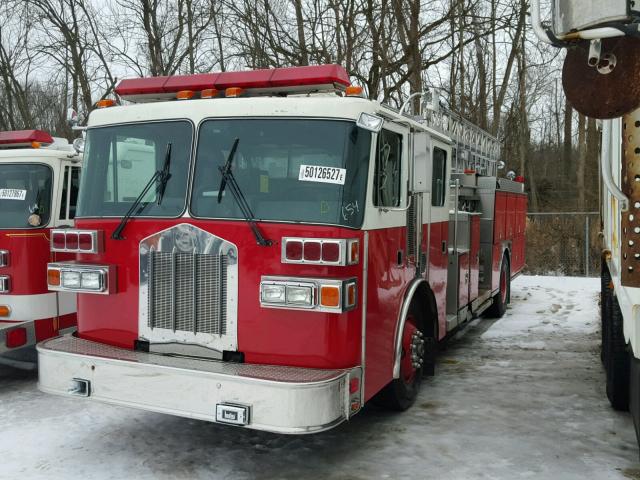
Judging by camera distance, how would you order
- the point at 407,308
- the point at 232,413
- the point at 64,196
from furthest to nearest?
the point at 64,196 < the point at 407,308 < the point at 232,413

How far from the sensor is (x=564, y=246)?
16.6 metres

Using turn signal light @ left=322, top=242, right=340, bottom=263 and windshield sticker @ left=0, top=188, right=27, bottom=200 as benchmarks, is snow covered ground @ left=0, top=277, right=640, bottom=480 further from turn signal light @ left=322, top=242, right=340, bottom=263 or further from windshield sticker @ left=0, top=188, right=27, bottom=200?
windshield sticker @ left=0, top=188, right=27, bottom=200

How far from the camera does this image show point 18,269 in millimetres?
5922

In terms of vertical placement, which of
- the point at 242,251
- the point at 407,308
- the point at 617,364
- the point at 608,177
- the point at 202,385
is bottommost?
the point at 617,364

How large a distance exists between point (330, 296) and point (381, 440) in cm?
152

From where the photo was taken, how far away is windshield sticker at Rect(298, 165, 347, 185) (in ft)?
13.1

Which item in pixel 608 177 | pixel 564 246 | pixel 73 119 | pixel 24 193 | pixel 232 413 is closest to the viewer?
pixel 608 177

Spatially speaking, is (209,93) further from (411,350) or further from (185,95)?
(411,350)

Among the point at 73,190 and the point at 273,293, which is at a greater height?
the point at 73,190

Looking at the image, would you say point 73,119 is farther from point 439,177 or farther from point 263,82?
point 439,177

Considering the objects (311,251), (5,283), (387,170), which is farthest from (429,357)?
(5,283)

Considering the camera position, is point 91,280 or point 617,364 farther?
point 617,364

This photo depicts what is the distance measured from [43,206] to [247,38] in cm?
1099

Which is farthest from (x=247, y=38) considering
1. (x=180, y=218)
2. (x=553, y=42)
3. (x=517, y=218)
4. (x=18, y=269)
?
(x=553, y=42)
